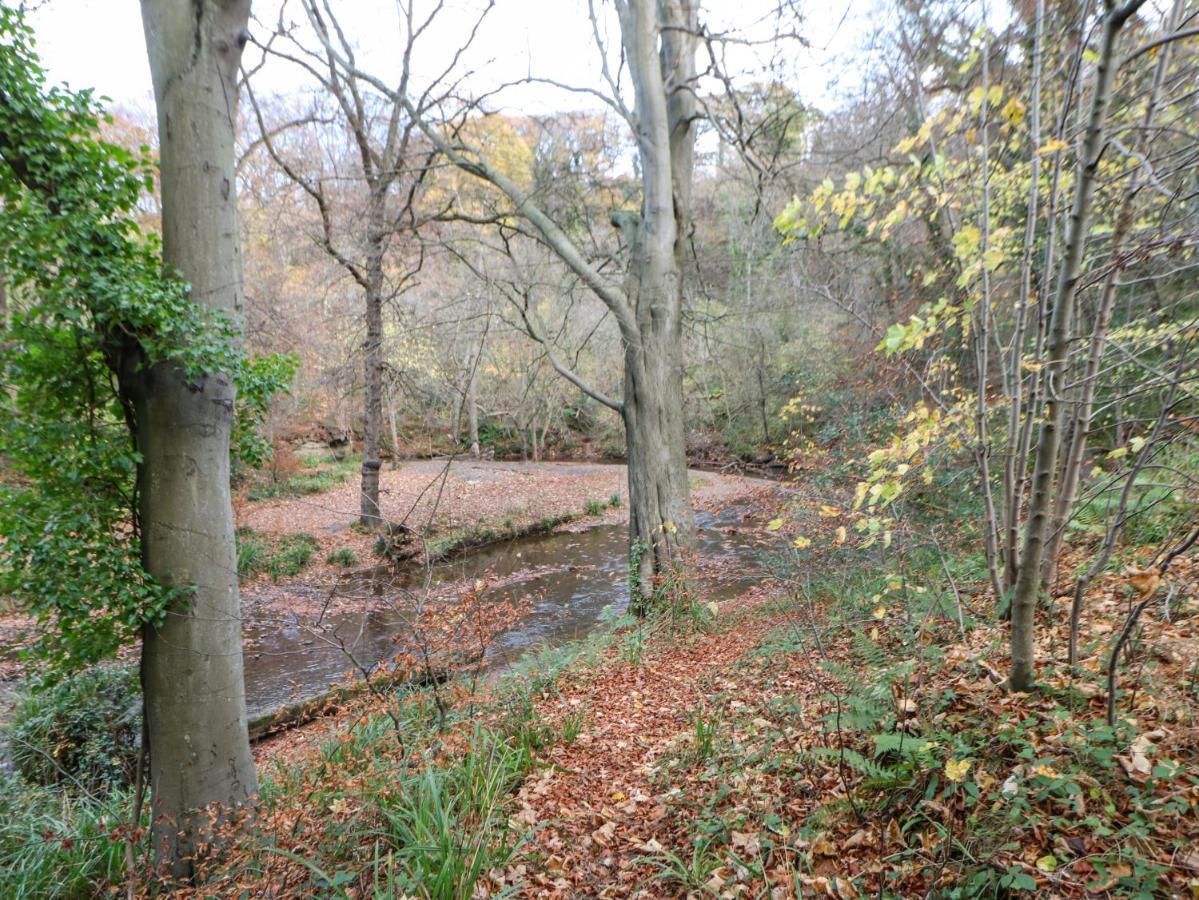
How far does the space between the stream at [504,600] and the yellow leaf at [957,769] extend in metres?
3.01

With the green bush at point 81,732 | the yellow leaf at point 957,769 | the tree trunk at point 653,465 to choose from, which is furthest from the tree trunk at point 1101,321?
the green bush at point 81,732

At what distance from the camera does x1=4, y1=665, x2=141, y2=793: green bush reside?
478 cm

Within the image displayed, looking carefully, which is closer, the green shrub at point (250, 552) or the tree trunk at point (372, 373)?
the green shrub at point (250, 552)

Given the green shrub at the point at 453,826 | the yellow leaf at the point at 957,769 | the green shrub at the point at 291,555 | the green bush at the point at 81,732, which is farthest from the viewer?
the green shrub at the point at 291,555

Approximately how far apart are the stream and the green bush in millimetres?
1148

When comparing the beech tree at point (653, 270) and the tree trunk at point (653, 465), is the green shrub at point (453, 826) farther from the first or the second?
the beech tree at point (653, 270)

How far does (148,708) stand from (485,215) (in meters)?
7.03

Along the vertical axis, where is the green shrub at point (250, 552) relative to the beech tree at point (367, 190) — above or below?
below

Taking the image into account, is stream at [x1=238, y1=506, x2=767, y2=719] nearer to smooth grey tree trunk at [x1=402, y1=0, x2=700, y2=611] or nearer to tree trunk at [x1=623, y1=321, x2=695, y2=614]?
tree trunk at [x1=623, y1=321, x2=695, y2=614]

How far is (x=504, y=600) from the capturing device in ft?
27.1

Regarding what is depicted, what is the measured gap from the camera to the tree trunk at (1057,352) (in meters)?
1.95

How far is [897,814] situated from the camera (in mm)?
2434

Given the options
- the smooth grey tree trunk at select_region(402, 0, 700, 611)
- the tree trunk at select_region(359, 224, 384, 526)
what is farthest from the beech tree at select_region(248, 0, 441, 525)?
the smooth grey tree trunk at select_region(402, 0, 700, 611)

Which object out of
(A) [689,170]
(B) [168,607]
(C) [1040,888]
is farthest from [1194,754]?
(A) [689,170]
